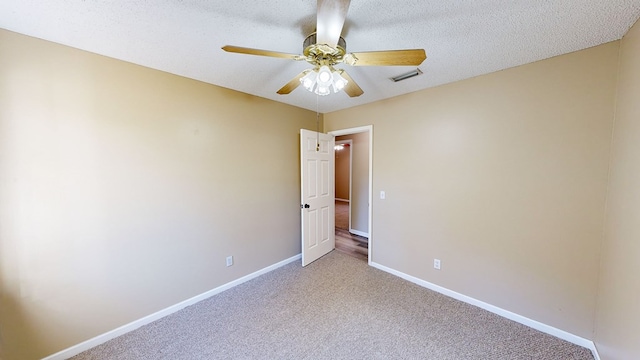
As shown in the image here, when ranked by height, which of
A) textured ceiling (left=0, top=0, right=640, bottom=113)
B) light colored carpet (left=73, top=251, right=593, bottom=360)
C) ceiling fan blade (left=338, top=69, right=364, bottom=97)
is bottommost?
light colored carpet (left=73, top=251, right=593, bottom=360)

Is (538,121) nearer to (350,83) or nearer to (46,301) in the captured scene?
(350,83)

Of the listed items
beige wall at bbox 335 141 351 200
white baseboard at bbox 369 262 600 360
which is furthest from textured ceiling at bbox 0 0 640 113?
beige wall at bbox 335 141 351 200

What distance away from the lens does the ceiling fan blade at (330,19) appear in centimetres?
95

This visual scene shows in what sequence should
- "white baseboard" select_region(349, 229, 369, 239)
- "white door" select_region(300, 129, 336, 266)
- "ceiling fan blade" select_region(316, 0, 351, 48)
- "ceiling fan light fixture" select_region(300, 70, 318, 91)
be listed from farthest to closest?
"white baseboard" select_region(349, 229, 369, 239) < "white door" select_region(300, 129, 336, 266) < "ceiling fan light fixture" select_region(300, 70, 318, 91) < "ceiling fan blade" select_region(316, 0, 351, 48)

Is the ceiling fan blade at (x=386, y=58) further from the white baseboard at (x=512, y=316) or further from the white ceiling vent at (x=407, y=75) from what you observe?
the white baseboard at (x=512, y=316)

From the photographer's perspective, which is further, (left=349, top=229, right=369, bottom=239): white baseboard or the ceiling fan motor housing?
(left=349, top=229, right=369, bottom=239): white baseboard

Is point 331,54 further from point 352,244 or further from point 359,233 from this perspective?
point 359,233

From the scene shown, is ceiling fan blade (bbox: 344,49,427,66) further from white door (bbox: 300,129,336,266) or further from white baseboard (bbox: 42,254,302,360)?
white baseboard (bbox: 42,254,302,360)

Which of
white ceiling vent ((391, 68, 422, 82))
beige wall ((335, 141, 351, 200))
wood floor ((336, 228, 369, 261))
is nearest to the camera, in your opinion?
white ceiling vent ((391, 68, 422, 82))

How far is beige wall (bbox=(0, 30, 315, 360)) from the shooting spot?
1.48 m

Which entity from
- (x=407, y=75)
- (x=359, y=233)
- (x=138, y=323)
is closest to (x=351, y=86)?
(x=407, y=75)

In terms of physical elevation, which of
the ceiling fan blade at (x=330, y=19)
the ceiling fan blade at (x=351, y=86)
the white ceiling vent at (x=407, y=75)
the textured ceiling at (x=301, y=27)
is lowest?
the ceiling fan blade at (x=351, y=86)

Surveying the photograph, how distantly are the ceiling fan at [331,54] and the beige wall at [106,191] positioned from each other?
1.38 m

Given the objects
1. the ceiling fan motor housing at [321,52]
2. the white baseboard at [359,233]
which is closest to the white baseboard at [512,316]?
the white baseboard at [359,233]
